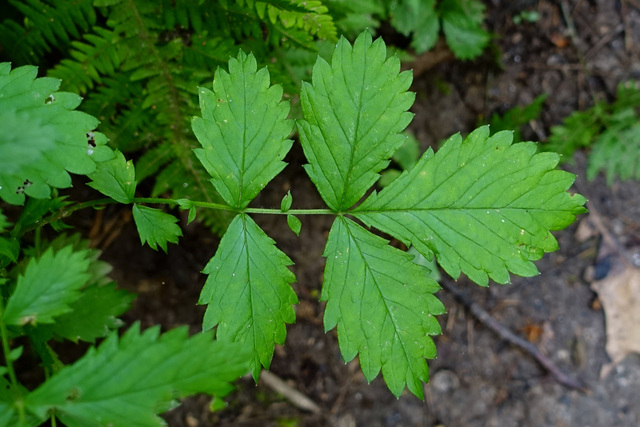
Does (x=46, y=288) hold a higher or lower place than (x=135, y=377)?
higher

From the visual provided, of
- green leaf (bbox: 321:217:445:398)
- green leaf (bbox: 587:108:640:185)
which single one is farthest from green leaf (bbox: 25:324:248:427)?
green leaf (bbox: 587:108:640:185)

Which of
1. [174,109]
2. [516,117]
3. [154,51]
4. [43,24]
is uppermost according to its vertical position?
[43,24]

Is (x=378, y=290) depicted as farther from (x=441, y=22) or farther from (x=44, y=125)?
(x=441, y=22)

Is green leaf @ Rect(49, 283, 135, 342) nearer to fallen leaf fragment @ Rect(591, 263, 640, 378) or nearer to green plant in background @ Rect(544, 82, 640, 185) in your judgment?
green plant in background @ Rect(544, 82, 640, 185)

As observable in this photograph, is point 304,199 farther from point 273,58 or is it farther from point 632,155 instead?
point 632,155

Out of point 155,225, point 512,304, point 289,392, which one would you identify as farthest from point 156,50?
point 512,304

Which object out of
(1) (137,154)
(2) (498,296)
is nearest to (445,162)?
(1) (137,154)
